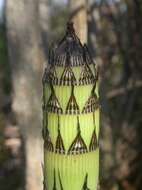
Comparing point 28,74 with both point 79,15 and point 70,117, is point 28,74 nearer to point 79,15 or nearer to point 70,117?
point 79,15

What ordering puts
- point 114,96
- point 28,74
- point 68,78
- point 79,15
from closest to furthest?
1. point 68,78
2. point 28,74
3. point 79,15
4. point 114,96

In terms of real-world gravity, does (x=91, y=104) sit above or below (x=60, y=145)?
above

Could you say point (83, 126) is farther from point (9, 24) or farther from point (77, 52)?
point (9, 24)

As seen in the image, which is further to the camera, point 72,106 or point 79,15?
point 79,15

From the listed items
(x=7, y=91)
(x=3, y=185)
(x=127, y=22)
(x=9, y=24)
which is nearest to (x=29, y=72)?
(x=9, y=24)

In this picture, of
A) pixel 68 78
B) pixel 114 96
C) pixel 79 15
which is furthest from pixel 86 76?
pixel 114 96

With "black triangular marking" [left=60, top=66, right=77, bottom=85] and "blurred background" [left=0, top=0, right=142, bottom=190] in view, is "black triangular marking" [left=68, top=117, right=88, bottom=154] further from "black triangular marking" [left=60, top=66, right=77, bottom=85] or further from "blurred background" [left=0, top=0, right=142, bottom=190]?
"blurred background" [left=0, top=0, right=142, bottom=190]

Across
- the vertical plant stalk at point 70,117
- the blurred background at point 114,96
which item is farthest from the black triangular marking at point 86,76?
the blurred background at point 114,96
